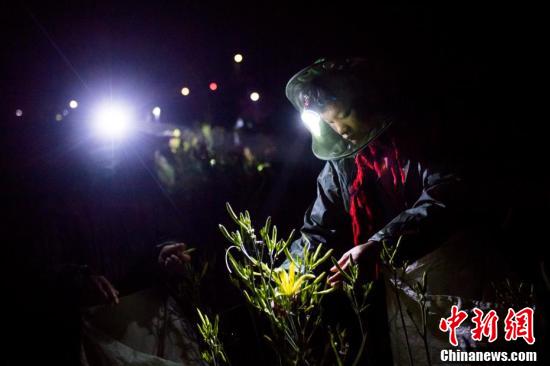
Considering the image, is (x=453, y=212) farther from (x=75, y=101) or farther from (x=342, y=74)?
(x=75, y=101)

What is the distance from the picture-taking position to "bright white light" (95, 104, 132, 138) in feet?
14.5

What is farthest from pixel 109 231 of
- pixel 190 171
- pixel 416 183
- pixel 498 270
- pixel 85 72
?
pixel 85 72

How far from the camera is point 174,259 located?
2.45m

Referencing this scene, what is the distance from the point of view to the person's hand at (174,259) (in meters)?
2.40

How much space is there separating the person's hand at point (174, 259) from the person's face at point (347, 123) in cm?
135

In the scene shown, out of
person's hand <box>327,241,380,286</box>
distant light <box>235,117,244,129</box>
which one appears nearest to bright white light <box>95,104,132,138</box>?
distant light <box>235,117,244,129</box>

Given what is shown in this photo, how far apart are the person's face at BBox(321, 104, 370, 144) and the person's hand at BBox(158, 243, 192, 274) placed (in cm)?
135

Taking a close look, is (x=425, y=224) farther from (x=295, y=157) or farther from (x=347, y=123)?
(x=295, y=157)

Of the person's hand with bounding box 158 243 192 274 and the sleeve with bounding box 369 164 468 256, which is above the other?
the sleeve with bounding box 369 164 468 256

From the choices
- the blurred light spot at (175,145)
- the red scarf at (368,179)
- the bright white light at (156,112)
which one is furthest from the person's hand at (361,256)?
the bright white light at (156,112)

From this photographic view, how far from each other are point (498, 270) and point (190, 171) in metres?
4.14

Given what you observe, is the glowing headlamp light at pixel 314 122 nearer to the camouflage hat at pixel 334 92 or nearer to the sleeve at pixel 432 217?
the camouflage hat at pixel 334 92

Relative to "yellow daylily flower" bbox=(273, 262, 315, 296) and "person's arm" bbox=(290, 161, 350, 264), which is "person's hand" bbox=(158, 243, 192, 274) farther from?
"yellow daylily flower" bbox=(273, 262, 315, 296)

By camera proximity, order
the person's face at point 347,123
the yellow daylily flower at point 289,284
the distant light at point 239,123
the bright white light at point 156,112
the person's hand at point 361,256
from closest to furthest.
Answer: the yellow daylily flower at point 289,284 → the person's hand at point 361,256 → the person's face at point 347,123 → the distant light at point 239,123 → the bright white light at point 156,112
